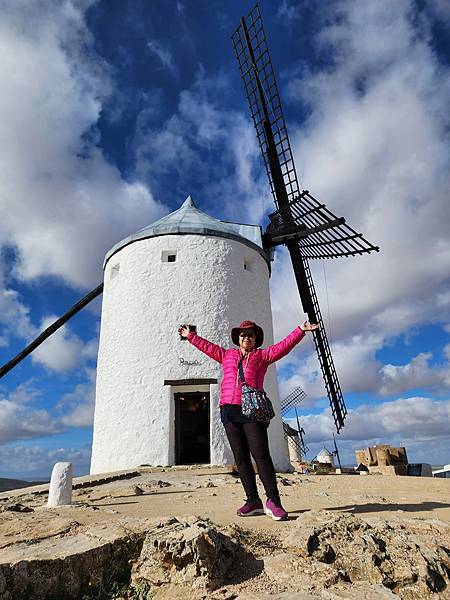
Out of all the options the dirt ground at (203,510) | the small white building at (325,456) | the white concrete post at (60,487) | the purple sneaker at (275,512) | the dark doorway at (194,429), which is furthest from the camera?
the small white building at (325,456)

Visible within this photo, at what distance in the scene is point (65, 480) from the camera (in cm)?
465

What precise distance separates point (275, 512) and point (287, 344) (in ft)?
4.46

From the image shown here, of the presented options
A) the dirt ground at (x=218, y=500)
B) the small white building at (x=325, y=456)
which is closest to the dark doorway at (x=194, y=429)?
the dirt ground at (x=218, y=500)

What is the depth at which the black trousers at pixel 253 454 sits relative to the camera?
338 centimetres

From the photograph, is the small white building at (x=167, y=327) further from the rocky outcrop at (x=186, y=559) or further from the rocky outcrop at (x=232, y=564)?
the rocky outcrop at (x=186, y=559)

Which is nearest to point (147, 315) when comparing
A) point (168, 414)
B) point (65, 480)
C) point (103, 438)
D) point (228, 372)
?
point (168, 414)

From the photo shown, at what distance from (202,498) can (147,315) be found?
241 inches

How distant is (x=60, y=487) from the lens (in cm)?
464

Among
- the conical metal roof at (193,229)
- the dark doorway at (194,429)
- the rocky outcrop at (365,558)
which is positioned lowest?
the rocky outcrop at (365,558)

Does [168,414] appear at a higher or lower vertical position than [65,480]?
higher

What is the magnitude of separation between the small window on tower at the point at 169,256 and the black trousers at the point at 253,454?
8067mm

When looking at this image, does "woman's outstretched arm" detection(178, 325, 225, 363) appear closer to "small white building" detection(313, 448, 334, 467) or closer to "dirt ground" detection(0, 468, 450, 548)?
"dirt ground" detection(0, 468, 450, 548)

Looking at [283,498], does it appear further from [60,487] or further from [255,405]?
[60,487]

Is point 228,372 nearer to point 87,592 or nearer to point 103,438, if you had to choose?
point 87,592
